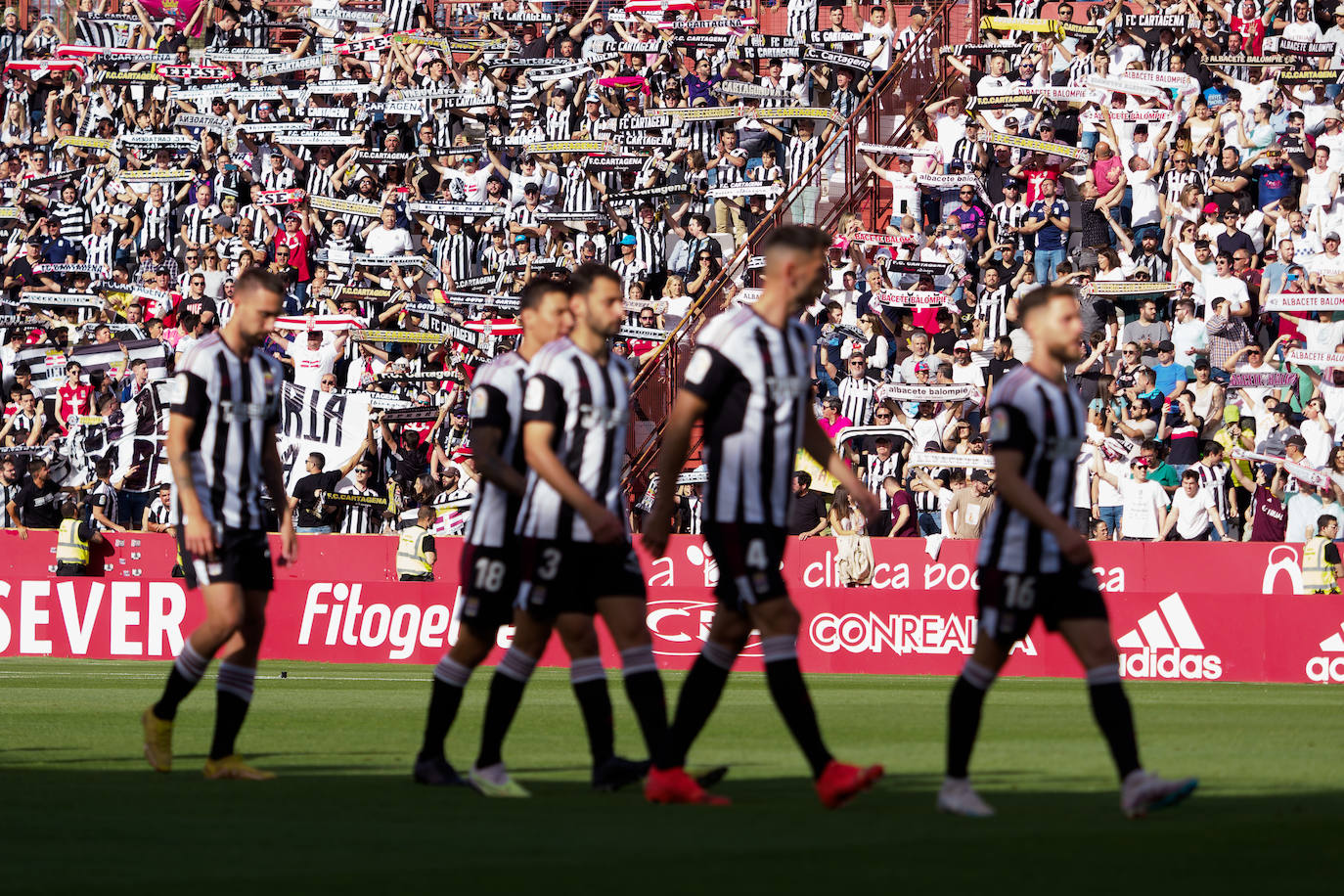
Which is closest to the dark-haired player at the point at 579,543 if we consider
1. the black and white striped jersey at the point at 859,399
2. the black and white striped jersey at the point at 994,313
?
the black and white striped jersey at the point at 859,399

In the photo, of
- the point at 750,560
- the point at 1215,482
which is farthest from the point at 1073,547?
the point at 1215,482

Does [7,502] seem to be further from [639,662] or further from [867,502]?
[867,502]

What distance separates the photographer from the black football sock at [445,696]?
904 centimetres

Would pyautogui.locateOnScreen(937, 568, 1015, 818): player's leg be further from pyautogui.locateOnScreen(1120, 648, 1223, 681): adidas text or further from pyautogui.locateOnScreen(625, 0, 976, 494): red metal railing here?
pyautogui.locateOnScreen(625, 0, 976, 494): red metal railing

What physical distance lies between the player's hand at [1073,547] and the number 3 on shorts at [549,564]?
2100mm

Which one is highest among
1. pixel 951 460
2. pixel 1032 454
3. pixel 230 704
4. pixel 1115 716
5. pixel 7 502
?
pixel 1032 454

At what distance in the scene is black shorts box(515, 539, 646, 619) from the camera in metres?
8.54

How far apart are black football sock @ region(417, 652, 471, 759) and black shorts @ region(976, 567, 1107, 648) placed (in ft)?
7.88

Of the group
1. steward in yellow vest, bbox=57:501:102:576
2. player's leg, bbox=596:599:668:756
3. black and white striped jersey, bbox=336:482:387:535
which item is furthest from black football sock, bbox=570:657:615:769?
black and white striped jersey, bbox=336:482:387:535

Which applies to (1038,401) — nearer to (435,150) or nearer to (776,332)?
(776,332)

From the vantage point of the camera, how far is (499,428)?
9250 millimetres

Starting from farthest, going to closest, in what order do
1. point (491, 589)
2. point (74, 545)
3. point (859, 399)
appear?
point (74, 545), point (859, 399), point (491, 589)

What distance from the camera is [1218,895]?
19.3 feet

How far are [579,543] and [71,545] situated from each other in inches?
696
